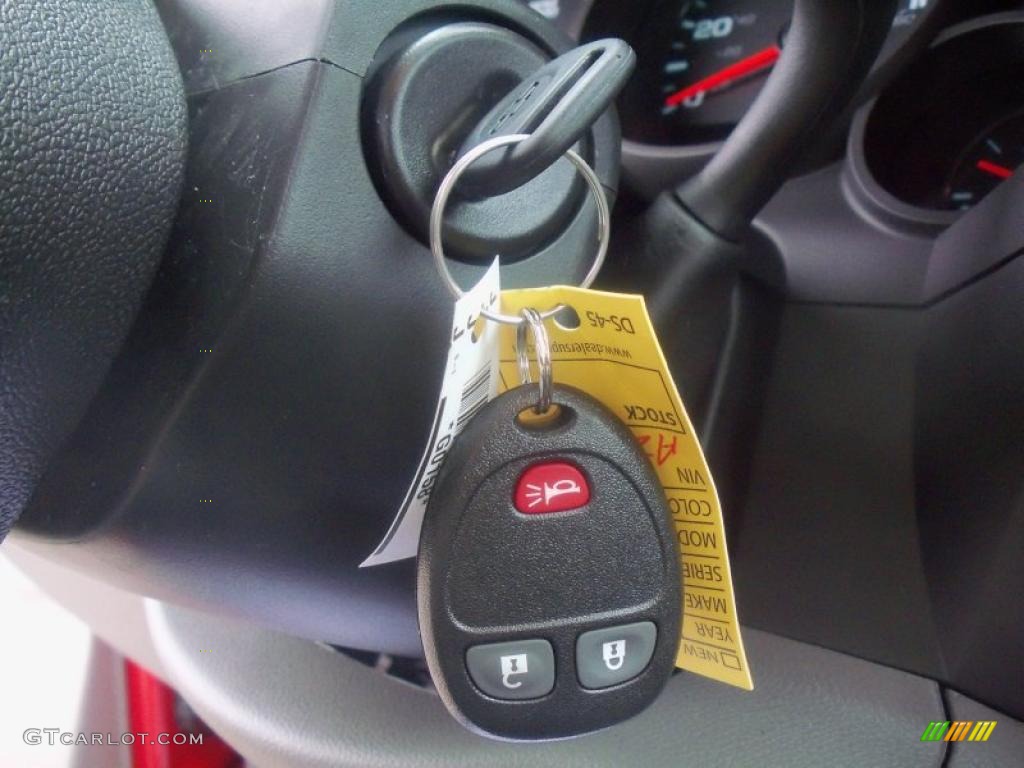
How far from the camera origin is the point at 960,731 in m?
0.54

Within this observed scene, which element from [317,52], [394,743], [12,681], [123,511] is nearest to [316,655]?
[394,743]

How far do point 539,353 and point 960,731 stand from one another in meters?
0.37

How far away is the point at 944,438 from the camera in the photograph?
59cm

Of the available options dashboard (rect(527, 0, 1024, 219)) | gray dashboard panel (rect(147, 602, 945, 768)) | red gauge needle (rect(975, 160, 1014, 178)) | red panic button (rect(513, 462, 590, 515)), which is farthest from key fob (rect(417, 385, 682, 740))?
red gauge needle (rect(975, 160, 1014, 178))

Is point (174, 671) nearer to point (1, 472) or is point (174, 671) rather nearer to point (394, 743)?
point (394, 743)

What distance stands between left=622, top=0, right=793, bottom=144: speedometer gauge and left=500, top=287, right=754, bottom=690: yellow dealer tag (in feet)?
1.63

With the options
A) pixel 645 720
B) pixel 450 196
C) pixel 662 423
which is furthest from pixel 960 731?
pixel 450 196

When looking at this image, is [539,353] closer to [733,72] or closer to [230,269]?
[230,269]

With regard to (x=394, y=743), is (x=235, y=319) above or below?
above

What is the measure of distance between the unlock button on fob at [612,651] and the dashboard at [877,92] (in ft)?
1.46

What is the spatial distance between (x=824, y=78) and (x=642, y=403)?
0.75 ft

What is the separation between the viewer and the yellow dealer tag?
37cm

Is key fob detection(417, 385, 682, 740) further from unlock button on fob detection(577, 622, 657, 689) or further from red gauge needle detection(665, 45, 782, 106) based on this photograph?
red gauge needle detection(665, 45, 782, 106)

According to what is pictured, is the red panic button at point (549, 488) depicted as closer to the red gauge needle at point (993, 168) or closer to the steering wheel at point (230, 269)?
the steering wheel at point (230, 269)
